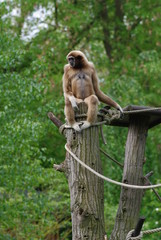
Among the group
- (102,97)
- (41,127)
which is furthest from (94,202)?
(41,127)

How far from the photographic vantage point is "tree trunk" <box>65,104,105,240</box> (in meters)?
4.34

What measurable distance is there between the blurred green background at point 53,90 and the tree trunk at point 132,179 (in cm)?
229

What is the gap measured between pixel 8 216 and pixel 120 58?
372 inches

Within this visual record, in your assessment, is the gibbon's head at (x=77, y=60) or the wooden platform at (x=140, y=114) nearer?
the wooden platform at (x=140, y=114)

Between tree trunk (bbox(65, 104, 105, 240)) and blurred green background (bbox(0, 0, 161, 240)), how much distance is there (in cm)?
287

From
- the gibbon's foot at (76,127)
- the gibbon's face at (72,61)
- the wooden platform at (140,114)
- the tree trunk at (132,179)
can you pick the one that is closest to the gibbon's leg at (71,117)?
the gibbon's foot at (76,127)

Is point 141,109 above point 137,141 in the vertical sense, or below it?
above

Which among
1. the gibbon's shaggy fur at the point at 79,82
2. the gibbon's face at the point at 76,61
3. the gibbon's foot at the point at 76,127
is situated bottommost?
the gibbon's foot at the point at 76,127

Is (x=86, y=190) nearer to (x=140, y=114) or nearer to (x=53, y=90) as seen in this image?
(x=140, y=114)

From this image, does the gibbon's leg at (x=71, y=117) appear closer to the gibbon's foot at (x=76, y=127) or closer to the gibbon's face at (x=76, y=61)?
the gibbon's foot at (x=76, y=127)

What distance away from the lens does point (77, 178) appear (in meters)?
4.42

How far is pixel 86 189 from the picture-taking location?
4367mm

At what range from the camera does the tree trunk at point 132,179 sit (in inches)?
204

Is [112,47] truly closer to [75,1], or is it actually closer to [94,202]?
[75,1]
